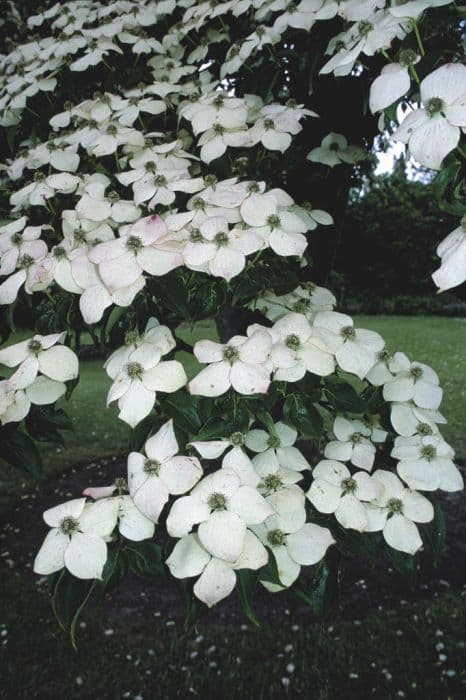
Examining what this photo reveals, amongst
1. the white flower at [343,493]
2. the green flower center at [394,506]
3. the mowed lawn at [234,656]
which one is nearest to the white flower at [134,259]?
the white flower at [343,493]

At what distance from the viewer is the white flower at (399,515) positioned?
1.09 metres

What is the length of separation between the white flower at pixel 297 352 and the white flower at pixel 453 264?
A: 0.25 metres

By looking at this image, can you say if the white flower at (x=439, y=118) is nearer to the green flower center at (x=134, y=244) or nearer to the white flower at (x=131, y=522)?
the green flower center at (x=134, y=244)

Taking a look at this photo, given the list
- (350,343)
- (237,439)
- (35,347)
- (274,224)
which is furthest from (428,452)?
(35,347)

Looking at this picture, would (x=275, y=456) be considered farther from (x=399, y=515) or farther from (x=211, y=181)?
(x=211, y=181)

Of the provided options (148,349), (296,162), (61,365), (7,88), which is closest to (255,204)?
(148,349)

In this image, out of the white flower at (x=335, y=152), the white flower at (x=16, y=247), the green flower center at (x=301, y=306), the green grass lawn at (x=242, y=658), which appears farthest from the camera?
the green grass lawn at (x=242, y=658)

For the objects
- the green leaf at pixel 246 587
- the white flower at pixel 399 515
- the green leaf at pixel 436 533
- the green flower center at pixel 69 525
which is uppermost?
the green flower center at pixel 69 525

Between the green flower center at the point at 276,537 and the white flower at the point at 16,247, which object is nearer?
the green flower center at the point at 276,537

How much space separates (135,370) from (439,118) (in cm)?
57

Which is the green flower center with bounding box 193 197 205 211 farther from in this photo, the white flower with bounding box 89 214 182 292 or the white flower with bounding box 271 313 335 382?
the white flower with bounding box 271 313 335 382

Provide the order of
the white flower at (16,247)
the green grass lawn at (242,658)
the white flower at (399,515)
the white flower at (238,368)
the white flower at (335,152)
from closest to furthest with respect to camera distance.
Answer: the white flower at (238,368), the white flower at (399,515), the white flower at (16,247), the white flower at (335,152), the green grass lawn at (242,658)

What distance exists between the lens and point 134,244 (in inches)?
40.3

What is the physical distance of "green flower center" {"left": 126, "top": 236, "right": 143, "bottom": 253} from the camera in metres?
1.02
